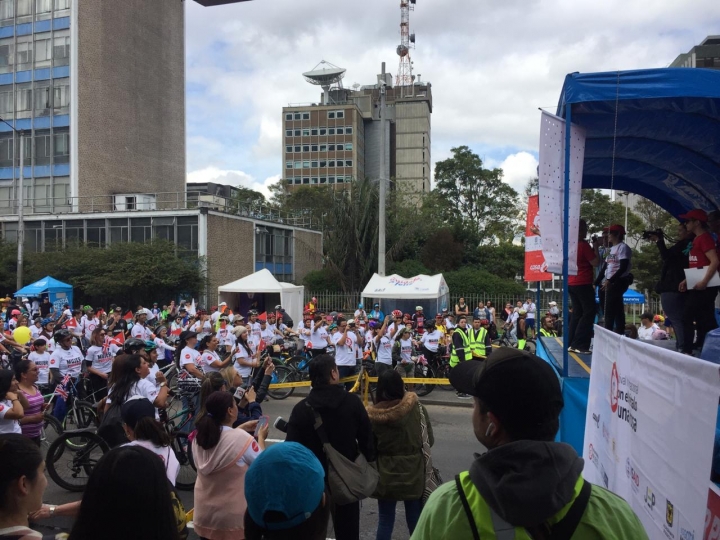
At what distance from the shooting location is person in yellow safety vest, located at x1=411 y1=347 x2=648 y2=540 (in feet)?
5.11

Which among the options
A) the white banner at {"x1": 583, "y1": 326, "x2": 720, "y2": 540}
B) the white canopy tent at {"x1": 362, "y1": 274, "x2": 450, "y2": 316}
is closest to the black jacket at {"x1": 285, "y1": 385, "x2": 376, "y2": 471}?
the white banner at {"x1": 583, "y1": 326, "x2": 720, "y2": 540}

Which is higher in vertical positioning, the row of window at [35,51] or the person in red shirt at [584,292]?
the row of window at [35,51]

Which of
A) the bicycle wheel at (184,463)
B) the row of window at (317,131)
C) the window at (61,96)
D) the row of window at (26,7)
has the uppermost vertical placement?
the row of window at (317,131)

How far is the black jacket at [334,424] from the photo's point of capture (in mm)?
4102

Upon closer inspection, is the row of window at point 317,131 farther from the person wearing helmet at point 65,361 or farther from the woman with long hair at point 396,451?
the woman with long hair at point 396,451

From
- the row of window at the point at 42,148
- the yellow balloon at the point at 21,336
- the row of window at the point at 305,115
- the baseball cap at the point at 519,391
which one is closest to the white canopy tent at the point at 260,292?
the yellow balloon at the point at 21,336

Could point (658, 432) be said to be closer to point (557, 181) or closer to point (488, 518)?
point (488, 518)

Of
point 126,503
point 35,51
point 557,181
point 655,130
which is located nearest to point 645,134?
point 655,130

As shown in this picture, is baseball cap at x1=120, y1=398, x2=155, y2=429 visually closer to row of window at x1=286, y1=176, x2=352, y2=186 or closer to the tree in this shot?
the tree

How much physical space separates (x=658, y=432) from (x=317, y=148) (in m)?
98.6

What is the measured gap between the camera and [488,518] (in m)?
1.61

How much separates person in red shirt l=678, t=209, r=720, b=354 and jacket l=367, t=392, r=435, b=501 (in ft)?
9.77

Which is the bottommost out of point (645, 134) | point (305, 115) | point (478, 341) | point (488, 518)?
point (478, 341)

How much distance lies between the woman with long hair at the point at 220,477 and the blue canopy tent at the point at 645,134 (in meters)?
3.01
